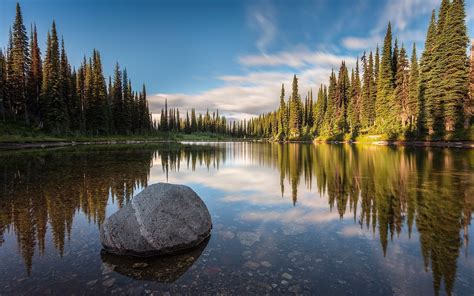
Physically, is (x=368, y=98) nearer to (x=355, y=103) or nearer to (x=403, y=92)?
(x=355, y=103)

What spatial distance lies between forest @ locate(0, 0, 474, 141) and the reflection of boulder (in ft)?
141

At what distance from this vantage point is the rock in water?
5.62 meters

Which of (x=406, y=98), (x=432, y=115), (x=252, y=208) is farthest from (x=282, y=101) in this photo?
(x=252, y=208)

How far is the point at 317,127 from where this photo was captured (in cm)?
9019

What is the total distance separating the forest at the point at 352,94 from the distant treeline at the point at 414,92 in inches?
4.7

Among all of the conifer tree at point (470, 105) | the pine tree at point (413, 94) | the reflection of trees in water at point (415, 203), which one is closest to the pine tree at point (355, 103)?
the pine tree at point (413, 94)

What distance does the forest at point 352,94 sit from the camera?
38688 millimetres

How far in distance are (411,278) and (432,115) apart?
147 ft

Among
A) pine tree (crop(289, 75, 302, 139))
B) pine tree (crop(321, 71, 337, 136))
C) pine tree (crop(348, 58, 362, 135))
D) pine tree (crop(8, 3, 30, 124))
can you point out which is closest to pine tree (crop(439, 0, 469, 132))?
pine tree (crop(348, 58, 362, 135))

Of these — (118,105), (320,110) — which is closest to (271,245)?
(118,105)

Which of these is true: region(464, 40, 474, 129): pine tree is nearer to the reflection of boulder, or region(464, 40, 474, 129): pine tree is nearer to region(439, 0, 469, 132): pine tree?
region(439, 0, 469, 132): pine tree

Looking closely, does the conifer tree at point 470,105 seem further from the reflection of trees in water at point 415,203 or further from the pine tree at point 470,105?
the reflection of trees in water at point 415,203

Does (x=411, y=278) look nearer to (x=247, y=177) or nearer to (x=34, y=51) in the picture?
(x=247, y=177)

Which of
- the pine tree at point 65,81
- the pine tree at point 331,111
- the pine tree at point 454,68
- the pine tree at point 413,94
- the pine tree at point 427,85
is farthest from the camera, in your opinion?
the pine tree at point 331,111
